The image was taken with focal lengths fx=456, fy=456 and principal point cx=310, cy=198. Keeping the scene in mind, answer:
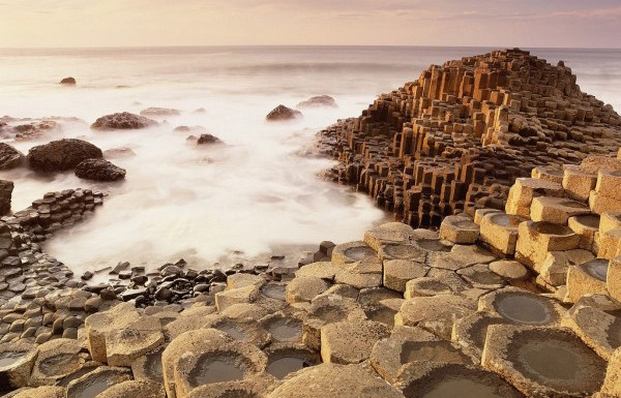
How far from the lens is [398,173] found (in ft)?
35.6

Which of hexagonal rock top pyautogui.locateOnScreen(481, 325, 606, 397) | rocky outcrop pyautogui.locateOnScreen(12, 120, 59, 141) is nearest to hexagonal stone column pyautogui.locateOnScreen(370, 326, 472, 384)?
hexagonal rock top pyautogui.locateOnScreen(481, 325, 606, 397)

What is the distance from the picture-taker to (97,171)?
12031 millimetres

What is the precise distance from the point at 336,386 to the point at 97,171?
11283 millimetres

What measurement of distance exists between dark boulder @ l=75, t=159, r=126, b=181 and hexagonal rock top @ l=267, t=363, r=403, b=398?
10894mm

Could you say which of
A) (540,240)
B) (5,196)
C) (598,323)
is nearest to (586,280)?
(598,323)

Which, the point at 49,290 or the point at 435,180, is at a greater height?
the point at 435,180

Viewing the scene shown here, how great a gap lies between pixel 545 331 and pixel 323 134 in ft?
49.3

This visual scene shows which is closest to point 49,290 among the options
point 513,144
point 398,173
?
point 398,173

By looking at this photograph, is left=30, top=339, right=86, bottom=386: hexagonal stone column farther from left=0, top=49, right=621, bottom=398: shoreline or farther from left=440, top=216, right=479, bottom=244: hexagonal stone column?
left=440, top=216, right=479, bottom=244: hexagonal stone column

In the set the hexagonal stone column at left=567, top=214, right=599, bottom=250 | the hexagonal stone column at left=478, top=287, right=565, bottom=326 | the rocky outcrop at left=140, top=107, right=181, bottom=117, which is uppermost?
the hexagonal stone column at left=567, top=214, right=599, bottom=250

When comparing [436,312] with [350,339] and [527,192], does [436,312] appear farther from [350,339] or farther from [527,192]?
[527,192]

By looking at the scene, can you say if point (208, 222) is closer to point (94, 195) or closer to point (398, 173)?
point (94, 195)

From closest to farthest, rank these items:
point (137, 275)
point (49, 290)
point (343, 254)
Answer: point (343, 254) < point (49, 290) < point (137, 275)

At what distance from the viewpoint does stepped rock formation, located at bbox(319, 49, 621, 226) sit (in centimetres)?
888
